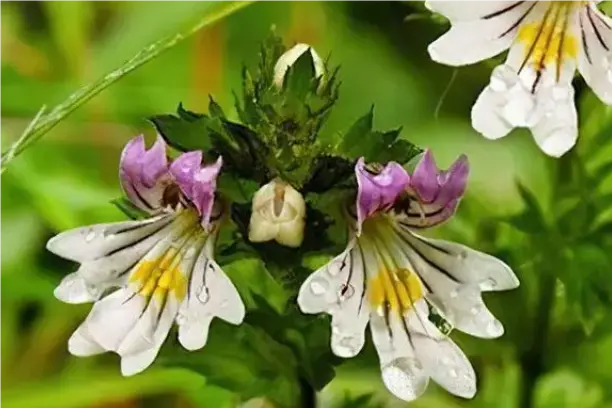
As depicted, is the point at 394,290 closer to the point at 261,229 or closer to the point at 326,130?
the point at 261,229

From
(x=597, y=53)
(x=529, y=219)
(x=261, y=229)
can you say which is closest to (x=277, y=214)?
(x=261, y=229)

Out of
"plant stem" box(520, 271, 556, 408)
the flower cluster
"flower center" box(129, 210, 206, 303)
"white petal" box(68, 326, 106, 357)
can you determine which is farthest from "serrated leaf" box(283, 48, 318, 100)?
"plant stem" box(520, 271, 556, 408)

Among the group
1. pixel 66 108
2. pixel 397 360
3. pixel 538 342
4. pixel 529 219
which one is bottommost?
pixel 538 342

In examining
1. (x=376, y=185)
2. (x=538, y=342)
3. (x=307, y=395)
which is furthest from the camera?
(x=538, y=342)

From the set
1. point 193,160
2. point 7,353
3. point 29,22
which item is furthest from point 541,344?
point 29,22

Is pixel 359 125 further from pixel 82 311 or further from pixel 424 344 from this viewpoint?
pixel 82 311
